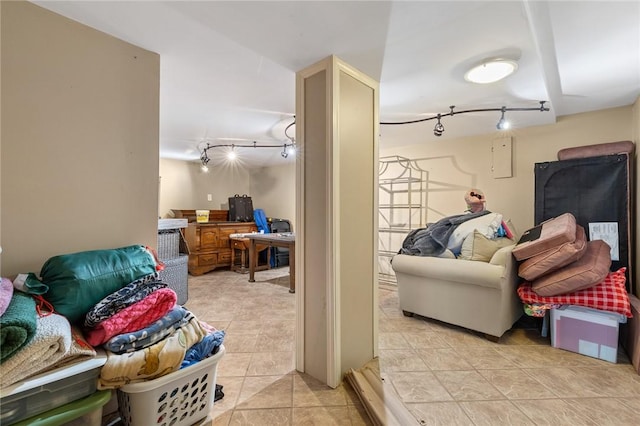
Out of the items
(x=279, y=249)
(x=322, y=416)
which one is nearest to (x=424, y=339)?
(x=322, y=416)

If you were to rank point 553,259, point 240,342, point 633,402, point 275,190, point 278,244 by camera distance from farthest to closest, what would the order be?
point 275,190 → point 278,244 → point 240,342 → point 553,259 → point 633,402

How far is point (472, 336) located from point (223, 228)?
4011mm

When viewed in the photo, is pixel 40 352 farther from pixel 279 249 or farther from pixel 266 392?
pixel 279 249

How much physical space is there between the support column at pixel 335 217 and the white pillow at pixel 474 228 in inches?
46.6

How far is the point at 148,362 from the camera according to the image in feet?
3.51

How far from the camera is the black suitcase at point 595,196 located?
2.51 metres

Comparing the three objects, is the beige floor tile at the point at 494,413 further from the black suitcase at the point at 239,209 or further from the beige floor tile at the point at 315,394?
the black suitcase at the point at 239,209

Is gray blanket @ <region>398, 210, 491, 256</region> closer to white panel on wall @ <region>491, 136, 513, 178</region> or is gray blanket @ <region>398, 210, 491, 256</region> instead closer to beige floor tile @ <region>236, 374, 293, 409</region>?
white panel on wall @ <region>491, 136, 513, 178</region>

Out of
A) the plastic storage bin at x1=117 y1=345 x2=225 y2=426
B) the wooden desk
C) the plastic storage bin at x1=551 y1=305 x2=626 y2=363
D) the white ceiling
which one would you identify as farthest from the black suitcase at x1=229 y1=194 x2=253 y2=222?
the plastic storage bin at x1=551 y1=305 x2=626 y2=363

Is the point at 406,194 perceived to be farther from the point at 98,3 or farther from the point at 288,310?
the point at 98,3

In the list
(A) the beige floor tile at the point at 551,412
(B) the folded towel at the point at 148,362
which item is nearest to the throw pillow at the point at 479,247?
(A) the beige floor tile at the point at 551,412

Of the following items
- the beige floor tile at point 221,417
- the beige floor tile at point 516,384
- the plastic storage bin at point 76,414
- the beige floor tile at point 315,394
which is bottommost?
the beige floor tile at point 516,384

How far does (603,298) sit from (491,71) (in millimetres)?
1765

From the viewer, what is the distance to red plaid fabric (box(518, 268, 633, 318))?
75.0 inches
